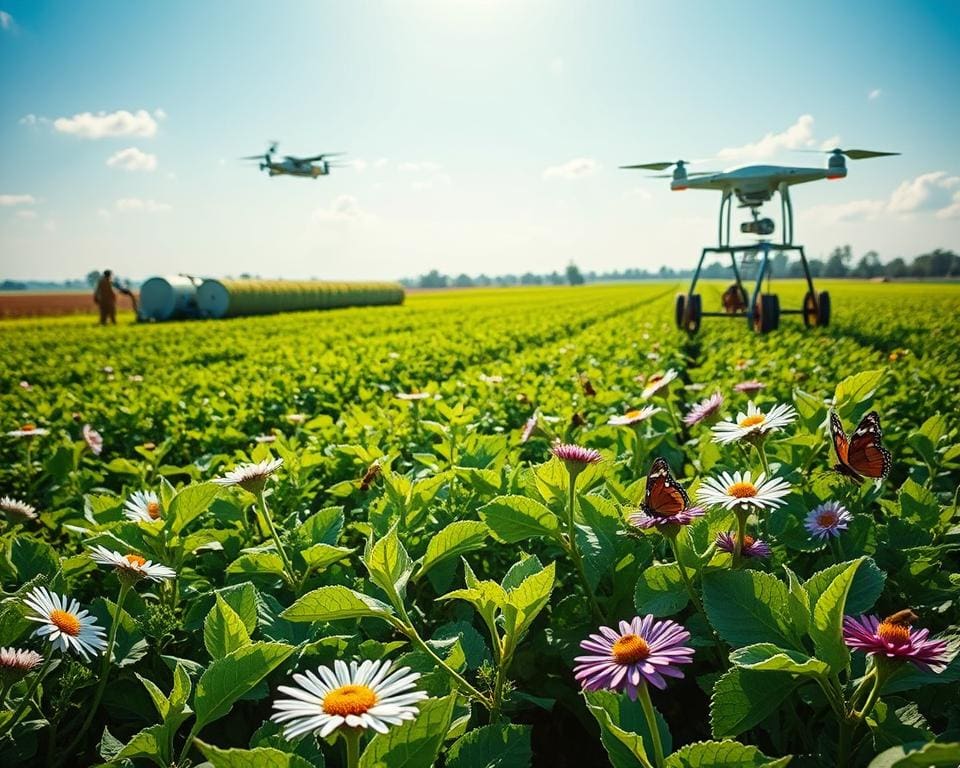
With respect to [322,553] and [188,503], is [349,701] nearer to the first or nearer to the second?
[322,553]

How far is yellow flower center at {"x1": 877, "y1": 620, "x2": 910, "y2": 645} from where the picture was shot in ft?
2.97

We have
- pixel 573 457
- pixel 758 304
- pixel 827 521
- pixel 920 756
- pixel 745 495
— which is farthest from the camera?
pixel 758 304

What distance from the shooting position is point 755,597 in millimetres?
1115

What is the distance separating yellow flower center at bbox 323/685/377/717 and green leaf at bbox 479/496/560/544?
620 mm

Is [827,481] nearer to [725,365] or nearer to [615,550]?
[615,550]

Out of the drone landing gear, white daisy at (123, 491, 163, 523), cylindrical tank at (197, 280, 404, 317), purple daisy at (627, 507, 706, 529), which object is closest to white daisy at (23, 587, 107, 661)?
white daisy at (123, 491, 163, 523)

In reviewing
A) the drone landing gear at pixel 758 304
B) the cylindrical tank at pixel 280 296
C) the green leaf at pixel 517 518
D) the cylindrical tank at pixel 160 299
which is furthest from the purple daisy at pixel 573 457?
the cylindrical tank at pixel 280 296

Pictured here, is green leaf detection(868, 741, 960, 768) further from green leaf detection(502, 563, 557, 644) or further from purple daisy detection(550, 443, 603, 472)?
purple daisy detection(550, 443, 603, 472)

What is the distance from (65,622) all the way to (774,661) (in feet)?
3.92

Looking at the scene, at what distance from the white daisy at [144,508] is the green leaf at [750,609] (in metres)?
1.31

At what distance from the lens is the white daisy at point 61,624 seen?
3.81ft

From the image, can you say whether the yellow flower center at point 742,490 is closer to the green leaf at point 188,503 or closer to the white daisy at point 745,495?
the white daisy at point 745,495

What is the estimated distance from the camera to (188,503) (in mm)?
1515

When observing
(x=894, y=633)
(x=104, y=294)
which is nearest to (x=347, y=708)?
(x=894, y=633)
